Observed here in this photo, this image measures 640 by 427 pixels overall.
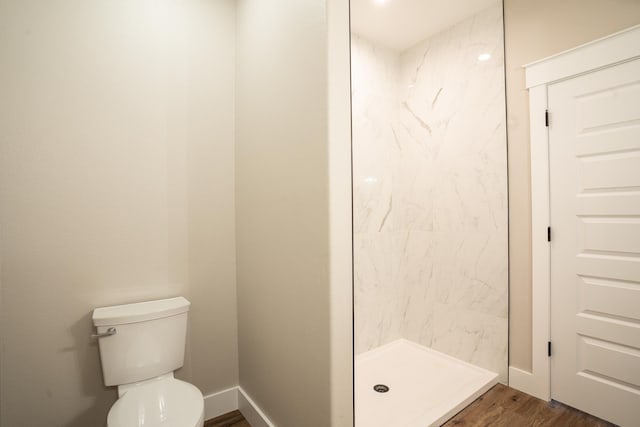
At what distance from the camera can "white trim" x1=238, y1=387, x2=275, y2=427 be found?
1697 mm

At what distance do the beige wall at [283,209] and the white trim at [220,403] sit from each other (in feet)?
0.33

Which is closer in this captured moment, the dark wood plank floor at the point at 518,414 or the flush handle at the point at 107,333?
the flush handle at the point at 107,333

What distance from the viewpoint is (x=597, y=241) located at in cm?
175

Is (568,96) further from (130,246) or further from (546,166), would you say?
(130,246)

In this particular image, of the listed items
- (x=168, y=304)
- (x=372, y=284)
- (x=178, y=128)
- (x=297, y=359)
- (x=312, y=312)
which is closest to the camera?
(x=312, y=312)

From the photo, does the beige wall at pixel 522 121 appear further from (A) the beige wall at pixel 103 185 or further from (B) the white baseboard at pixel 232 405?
(A) the beige wall at pixel 103 185

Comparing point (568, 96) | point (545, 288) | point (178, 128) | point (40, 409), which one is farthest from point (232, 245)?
point (568, 96)

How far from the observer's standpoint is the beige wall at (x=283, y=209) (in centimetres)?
129

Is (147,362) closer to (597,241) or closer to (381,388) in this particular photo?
(381,388)

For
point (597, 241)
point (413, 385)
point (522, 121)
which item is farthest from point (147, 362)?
point (522, 121)

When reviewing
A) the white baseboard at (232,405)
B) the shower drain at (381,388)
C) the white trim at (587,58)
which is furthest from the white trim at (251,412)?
the white trim at (587,58)

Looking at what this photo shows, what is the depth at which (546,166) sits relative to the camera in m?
1.93

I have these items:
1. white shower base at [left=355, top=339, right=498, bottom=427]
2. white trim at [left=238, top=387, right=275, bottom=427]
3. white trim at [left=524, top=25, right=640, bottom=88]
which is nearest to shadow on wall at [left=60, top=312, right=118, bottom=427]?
white trim at [left=238, top=387, right=275, bottom=427]

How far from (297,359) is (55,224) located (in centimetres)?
137
